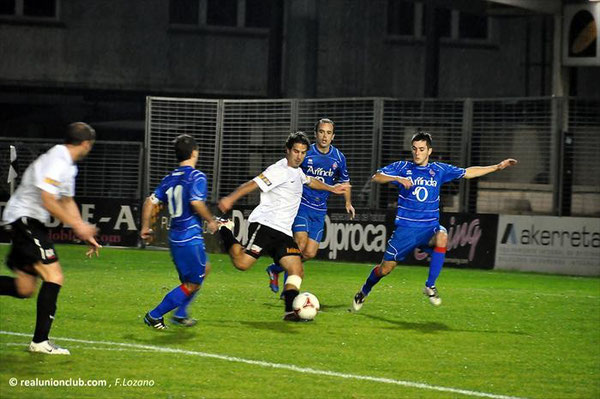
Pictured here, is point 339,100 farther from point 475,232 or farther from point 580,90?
point 580,90

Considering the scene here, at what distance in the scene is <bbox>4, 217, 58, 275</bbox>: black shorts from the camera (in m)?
9.51

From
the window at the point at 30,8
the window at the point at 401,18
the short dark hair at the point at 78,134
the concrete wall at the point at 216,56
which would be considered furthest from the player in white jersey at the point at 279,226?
the window at the point at 401,18

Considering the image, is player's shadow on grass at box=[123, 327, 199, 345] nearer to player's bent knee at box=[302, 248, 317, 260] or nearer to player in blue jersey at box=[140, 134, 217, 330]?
player in blue jersey at box=[140, 134, 217, 330]

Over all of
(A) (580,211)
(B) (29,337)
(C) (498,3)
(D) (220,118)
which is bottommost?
(B) (29,337)

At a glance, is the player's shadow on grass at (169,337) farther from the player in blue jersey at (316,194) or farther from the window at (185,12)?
the window at (185,12)

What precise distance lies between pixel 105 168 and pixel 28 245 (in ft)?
52.8

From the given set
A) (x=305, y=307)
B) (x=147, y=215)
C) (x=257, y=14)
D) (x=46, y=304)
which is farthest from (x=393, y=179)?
(x=257, y=14)

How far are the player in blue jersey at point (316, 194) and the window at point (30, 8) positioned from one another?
2632cm

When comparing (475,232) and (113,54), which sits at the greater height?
(113,54)

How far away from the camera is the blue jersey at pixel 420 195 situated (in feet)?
43.6

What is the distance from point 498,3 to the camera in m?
24.5

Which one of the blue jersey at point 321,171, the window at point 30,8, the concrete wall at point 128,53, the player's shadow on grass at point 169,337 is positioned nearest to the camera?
the player's shadow on grass at point 169,337

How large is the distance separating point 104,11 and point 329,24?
7.72 meters

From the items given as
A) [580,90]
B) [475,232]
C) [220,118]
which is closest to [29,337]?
[475,232]
